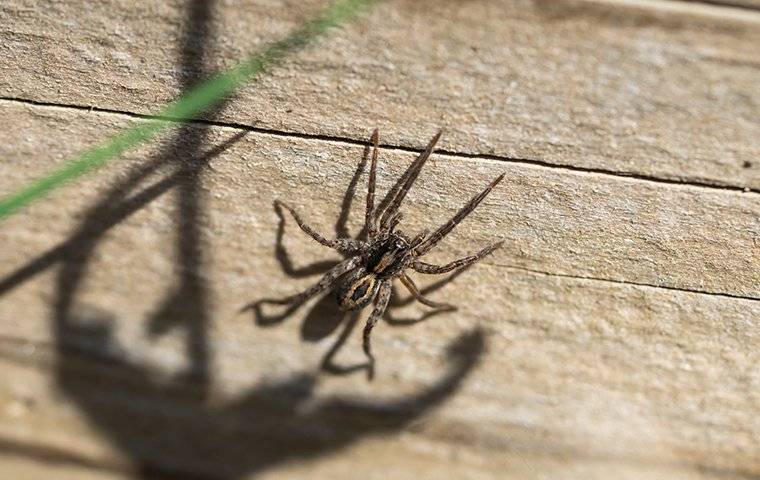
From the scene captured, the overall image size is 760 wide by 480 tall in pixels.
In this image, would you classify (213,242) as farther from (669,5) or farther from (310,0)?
(669,5)

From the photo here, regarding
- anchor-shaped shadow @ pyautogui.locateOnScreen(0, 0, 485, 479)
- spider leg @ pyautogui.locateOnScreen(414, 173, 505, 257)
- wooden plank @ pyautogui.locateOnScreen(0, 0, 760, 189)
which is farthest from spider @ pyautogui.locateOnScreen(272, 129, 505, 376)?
anchor-shaped shadow @ pyautogui.locateOnScreen(0, 0, 485, 479)

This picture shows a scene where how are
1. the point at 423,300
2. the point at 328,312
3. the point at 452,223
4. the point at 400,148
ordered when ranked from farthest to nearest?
the point at 328,312, the point at 423,300, the point at 452,223, the point at 400,148

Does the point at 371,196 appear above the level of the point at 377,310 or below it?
above

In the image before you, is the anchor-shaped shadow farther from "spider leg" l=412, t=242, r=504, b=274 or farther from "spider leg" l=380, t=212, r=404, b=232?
"spider leg" l=380, t=212, r=404, b=232

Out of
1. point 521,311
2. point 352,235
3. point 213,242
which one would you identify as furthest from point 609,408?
point 213,242

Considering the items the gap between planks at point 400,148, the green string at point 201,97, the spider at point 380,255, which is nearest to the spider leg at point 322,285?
the spider at point 380,255

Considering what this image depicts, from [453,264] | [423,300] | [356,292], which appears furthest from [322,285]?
[453,264]

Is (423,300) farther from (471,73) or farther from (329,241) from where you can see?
(471,73)

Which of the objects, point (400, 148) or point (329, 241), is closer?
point (400, 148)
